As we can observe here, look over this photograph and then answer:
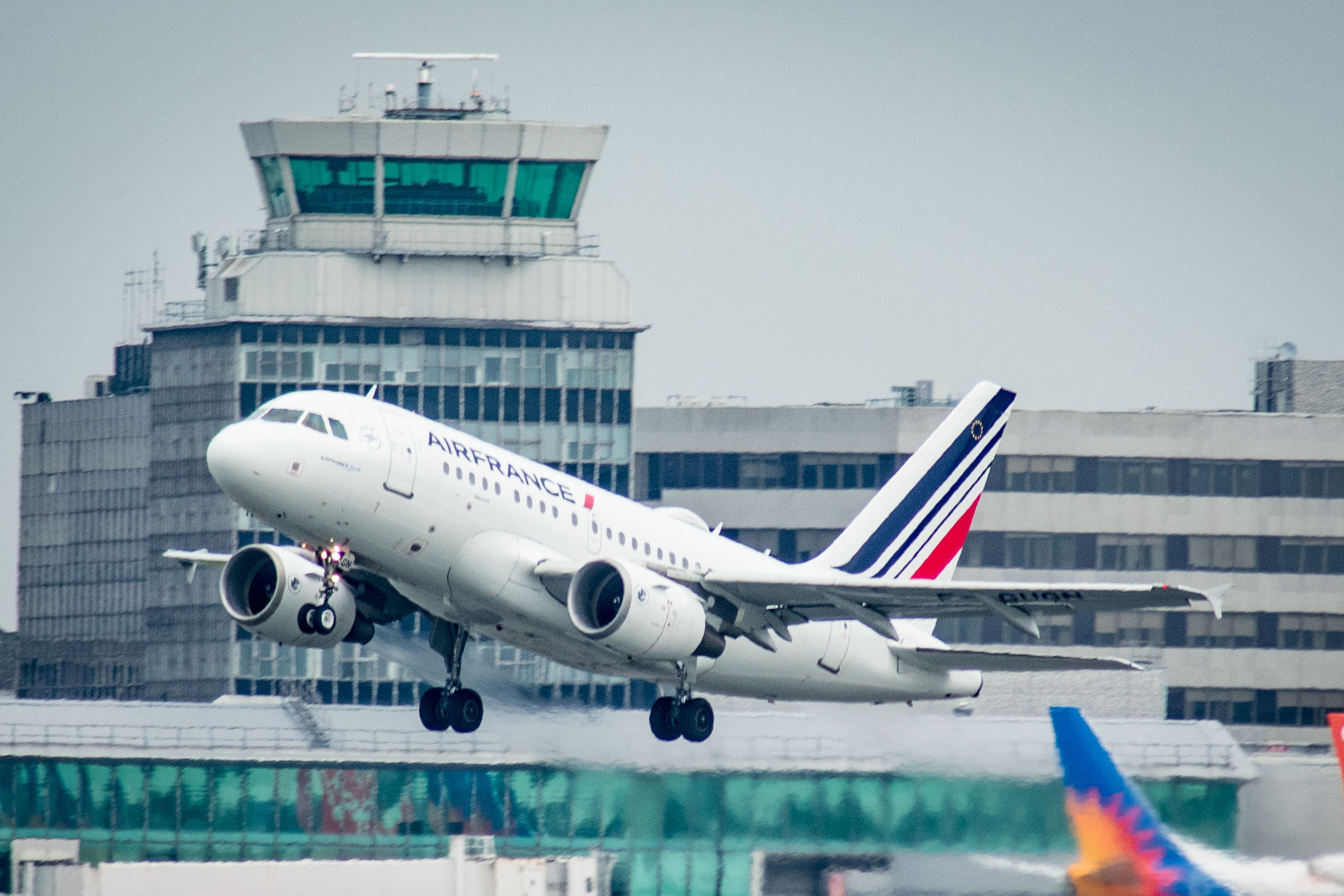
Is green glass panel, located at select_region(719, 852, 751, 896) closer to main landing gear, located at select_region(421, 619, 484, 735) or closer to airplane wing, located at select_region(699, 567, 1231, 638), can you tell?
main landing gear, located at select_region(421, 619, 484, 735)

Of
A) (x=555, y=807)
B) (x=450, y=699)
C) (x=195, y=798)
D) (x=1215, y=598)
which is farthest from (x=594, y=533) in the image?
(x=195, y=798)

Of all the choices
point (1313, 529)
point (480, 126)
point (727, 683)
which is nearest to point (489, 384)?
point (480, 126)

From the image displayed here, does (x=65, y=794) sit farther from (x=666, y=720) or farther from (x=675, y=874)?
(x=666, y=720)

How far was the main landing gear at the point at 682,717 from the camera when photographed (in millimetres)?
48969

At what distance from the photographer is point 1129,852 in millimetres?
45375

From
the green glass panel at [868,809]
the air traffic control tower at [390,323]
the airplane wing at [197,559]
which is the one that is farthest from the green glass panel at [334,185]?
the airplane wing at [197,559]

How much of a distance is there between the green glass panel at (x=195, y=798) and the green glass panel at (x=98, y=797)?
6.36 ft

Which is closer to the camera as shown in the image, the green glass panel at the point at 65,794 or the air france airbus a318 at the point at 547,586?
the air france airbus a318 at the point at 547,586

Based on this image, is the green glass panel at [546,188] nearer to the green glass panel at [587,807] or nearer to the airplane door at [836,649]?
the green glass panel at [587,807]

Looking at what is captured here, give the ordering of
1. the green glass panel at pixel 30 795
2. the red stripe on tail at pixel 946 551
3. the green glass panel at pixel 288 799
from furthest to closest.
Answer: the green glass panel at pixel 288 799, the green glass panel at pixel 30 795, the red stripe on tail at pixel 946 551

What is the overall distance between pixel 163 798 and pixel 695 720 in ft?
74.0

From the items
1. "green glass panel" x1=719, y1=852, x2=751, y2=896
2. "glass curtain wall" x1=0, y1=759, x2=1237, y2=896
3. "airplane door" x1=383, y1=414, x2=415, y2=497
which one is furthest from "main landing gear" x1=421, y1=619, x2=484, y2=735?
"green glass panel" x1=719, y1=852, x2=751, y2=896

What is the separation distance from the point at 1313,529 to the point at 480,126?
131ft

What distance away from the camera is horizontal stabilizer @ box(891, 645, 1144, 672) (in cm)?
4894
